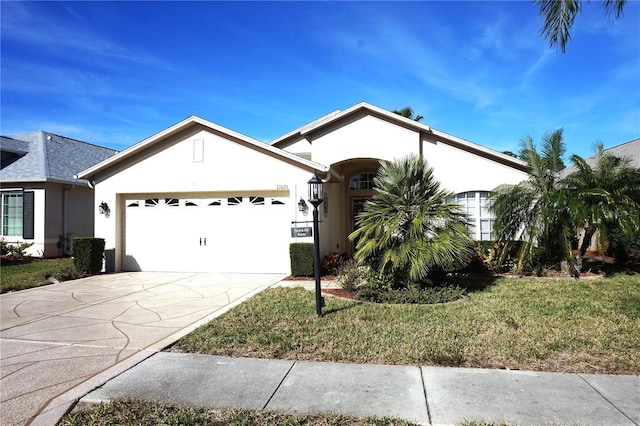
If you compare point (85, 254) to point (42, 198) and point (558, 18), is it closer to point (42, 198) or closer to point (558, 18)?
point (42, 198)

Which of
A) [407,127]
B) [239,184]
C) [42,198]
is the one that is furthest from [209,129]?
[42,198]

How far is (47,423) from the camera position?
11.6 feet

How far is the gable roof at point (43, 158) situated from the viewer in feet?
54.7

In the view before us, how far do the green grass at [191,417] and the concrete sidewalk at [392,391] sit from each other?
0.12 metres

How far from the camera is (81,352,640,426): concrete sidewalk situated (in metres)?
3.64

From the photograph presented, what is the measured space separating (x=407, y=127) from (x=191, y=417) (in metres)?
12.3

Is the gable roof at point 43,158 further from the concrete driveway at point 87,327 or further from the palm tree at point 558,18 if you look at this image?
the palm tree at point 558,18

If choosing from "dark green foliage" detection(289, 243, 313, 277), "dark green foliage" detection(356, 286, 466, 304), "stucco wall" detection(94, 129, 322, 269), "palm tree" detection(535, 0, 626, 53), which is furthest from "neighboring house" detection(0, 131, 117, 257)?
"palm tree" detection(535, 0, 626, 53)

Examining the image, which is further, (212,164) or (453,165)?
(453,165)

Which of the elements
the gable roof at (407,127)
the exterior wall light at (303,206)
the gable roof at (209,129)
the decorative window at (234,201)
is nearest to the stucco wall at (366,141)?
the gable roof at (407,127)

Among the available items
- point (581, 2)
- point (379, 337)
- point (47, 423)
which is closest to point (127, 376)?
point (47, 423)

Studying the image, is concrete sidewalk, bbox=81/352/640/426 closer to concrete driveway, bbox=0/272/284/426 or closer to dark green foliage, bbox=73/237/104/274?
concrete driveway, bbox=0/272/284/426

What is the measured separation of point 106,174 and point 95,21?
4.80 meters

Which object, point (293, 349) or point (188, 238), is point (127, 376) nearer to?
point (293, 349)
